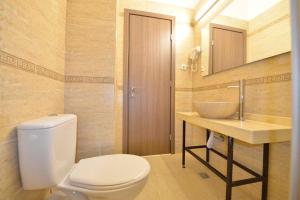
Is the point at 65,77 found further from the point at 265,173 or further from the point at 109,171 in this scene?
the point at 265,173

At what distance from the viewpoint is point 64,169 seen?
0.95 meters

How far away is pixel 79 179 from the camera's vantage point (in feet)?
2.86

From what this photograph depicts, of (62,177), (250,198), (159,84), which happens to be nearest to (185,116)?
(159,84)

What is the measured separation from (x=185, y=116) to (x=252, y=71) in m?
0.75

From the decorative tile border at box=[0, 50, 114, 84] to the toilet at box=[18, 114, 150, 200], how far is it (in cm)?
31

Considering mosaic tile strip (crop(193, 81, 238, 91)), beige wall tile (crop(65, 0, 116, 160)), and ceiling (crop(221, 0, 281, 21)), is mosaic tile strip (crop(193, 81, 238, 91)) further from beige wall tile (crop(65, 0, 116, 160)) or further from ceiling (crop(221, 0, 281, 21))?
beige wall tile (crop(65, 0, 116, 160))

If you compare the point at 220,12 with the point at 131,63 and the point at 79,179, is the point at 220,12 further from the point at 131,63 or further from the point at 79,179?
the point at 79,179

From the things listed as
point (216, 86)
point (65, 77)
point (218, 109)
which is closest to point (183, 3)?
point (216, 86)

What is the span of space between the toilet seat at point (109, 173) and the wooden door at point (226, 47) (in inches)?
52.6

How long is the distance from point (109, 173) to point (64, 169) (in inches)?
11.5

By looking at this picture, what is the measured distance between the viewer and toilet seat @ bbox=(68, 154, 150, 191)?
84 centimetres

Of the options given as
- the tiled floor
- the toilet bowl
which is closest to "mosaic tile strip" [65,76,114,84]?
the toilet bowl

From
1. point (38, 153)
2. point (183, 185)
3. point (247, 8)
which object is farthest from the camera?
point (183, 185)

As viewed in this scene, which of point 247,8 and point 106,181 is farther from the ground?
point 247,8
